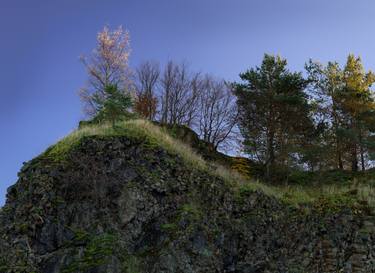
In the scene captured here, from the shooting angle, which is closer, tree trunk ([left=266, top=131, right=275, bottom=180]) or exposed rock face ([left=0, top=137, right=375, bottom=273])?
exposed rock face ([left=0, top=137, right=375, bottom=273])

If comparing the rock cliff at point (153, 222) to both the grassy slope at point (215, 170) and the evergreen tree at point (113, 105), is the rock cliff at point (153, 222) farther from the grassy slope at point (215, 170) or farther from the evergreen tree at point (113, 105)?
the evergreen tree at point (113, 105)

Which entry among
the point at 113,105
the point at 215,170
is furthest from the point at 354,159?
the point at 113,105

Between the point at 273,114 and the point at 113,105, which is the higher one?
the point at 273,114

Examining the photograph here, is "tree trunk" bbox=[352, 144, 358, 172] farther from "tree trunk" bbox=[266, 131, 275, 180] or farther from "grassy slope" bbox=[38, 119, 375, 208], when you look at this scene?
"grassy slope" bbox=[38, 119, 375, 208]

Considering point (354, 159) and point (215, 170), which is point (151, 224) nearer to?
point (215, 170)

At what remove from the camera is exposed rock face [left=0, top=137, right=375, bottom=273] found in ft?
43.2

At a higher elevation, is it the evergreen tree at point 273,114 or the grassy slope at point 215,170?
the evergreen tree at point 273,114

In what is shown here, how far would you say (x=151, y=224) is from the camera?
14.4m

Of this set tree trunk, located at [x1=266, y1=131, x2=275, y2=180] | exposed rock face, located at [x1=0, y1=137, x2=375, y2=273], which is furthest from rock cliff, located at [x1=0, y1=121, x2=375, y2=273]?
tree trunk, located at [x1=266, y1=131, x2=275, y2=180]

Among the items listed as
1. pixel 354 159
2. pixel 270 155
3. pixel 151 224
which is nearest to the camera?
pixel 151 224

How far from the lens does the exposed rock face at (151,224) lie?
1316 cm

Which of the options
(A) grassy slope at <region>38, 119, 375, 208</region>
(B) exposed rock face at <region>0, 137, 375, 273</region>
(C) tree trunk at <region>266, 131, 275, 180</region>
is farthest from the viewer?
(C) tree trunk at <region>266, 131, 275, 180</region>

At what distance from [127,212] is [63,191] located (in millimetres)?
2309

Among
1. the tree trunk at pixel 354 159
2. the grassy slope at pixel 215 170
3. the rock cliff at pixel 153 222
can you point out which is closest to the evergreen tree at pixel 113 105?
the grassy slope at pixel 215 170
